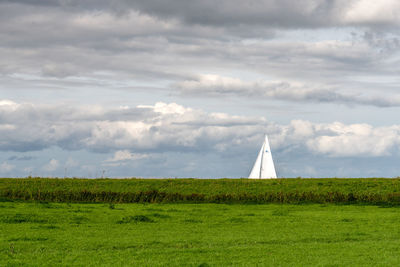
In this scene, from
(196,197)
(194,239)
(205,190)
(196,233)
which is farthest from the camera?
(205,190)

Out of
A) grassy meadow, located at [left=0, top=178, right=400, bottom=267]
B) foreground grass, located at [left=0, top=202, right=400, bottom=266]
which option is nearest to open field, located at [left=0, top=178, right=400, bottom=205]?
grassy meadow, located at [left=0, top=178, right=400, bottom=267]

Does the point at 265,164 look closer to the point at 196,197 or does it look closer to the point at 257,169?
the point at 257,169

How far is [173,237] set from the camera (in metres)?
25.4

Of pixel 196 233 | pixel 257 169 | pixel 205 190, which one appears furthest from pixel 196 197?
pixel 257 169

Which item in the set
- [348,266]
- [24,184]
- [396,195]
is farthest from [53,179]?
[348,266]

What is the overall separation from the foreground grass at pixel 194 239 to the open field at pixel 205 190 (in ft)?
54.9

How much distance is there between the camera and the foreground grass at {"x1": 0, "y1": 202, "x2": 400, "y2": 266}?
64.1ft

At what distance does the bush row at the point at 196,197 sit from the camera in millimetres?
54281

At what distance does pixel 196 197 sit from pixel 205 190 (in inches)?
207

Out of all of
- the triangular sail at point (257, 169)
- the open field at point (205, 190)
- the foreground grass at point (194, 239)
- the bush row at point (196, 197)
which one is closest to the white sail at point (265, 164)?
the triangular sail at point (257, 169)

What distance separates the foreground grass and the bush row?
16350 millimetres

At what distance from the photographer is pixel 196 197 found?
181 feet

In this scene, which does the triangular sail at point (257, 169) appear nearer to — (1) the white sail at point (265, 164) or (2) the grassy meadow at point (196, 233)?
(1) the white sail at point (265, 164)

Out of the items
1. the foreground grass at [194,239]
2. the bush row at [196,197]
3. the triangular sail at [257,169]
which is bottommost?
the foreground grass at [194,239]
